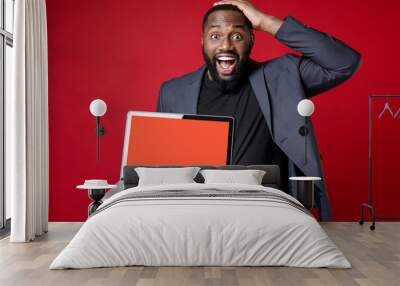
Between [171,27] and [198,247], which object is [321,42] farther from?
[198,247]

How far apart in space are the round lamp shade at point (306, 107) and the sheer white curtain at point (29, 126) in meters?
2.89

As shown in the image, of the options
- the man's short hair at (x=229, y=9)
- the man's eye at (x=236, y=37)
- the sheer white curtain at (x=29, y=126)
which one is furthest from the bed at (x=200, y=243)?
the man's short hair at (x=229, y=9)

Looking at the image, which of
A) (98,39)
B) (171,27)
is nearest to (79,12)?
(98,39)

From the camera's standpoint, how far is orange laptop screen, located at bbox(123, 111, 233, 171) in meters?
6.75

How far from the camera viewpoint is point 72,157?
23.7 feet

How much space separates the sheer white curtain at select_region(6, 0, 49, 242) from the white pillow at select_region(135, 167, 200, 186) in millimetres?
1085

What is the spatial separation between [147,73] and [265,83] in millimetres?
1508

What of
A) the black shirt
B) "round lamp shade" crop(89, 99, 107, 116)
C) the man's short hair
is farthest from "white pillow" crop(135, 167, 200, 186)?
the man's short hair

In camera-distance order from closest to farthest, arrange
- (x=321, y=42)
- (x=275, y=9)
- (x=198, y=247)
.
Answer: (x=198, y=247), (x=321, y=42), (x=275, y=9)

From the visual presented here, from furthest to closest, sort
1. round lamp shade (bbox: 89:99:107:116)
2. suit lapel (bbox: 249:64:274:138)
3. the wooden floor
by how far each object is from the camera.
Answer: suit lapel (bbox: 249:64:274:138) < round lamp shade (bbox: 89:99:107:116) < the wooden floor

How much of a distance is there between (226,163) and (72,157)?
1.98 metres

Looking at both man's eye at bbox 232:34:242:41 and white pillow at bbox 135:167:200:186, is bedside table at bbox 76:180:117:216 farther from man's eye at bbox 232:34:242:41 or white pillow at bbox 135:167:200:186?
man's eye at bbox 232:34:242:41

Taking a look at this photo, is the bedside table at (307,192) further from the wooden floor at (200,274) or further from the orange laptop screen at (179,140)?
the wooden floor at (200,274)

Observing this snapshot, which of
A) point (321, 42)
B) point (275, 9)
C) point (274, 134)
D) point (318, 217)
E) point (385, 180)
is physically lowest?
point (318, 217)
